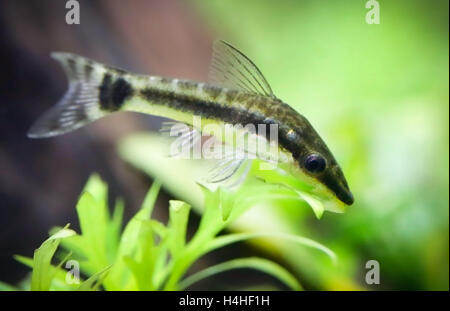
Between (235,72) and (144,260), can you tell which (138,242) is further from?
(235,72)

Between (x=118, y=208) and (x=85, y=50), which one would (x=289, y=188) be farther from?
(x=85, y=50)

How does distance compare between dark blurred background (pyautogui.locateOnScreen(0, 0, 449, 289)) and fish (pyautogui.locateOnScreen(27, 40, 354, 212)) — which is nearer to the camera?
fish (pyautogui.locateOnScreen(27, 40, 354, 212))

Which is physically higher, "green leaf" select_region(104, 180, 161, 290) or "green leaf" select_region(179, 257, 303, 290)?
"green leaf" select_region(104, 180, 161, 290)

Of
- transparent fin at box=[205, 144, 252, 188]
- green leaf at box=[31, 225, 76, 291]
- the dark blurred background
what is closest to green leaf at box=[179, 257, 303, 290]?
the dark blurred background
